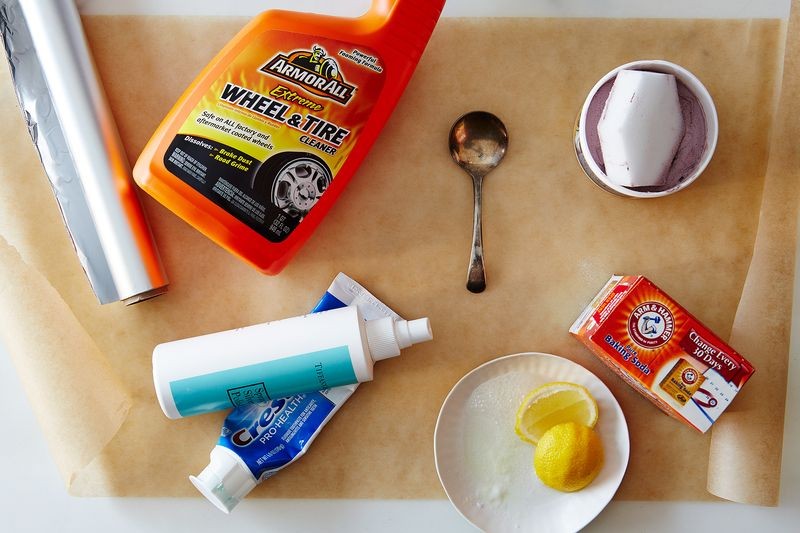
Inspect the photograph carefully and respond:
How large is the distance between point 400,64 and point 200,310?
1.16ft

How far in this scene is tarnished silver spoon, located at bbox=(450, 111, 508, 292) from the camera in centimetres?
71

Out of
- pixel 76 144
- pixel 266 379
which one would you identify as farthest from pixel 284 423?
pixel 76 144

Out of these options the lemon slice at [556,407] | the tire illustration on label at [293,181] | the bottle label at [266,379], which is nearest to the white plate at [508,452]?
the lemon slice at [556,407]

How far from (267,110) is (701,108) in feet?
1.48

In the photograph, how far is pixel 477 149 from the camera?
72 centimetres

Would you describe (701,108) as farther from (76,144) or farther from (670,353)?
(76,144)

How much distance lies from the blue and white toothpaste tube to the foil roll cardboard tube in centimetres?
27

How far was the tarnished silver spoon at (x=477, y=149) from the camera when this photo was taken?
714 millimetres

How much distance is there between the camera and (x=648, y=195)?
25.8 inches

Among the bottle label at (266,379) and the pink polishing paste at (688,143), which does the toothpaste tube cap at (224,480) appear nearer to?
the bottle label at (266,379)

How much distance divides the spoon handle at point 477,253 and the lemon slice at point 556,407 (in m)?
0.13

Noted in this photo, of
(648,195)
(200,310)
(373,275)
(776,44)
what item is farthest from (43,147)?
(776,44)

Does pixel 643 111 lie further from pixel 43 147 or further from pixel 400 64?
pixel 43 147

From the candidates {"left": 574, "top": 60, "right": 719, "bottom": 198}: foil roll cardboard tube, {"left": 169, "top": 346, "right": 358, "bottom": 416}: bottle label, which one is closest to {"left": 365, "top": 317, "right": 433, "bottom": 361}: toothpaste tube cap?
{"left": 169, "top": 346, "right": 358, "bottom": 416}: bottle label
